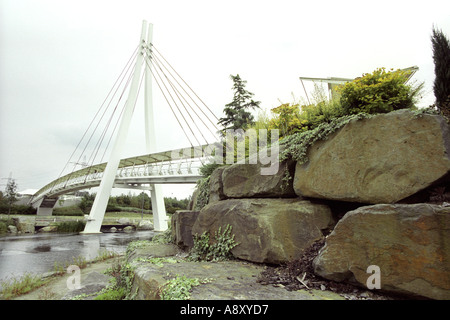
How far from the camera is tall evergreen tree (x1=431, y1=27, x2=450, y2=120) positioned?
3.28m

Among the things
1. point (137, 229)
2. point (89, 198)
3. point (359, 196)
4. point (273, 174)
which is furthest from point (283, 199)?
point (89, 198)

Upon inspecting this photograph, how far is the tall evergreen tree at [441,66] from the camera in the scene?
328cm

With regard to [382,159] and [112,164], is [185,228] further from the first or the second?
[112,164]

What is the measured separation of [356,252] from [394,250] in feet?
1.10

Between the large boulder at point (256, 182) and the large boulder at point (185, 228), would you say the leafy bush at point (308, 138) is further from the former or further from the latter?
the large boulder at point (185, 228)

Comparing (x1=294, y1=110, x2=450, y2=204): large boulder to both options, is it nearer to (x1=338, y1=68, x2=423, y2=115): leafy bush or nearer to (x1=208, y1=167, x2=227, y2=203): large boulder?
(x1=338, y1=68, x2=423, y2=115): leafy bush

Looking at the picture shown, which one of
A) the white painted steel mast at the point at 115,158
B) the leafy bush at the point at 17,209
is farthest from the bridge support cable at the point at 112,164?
the leafy bush at the point at 17,209

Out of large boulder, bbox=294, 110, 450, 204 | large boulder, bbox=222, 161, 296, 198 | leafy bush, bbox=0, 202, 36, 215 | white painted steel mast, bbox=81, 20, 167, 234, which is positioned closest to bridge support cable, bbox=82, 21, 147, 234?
white painted steel mast, bbox=81, 20, 167, 234

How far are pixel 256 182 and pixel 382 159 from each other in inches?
77.4

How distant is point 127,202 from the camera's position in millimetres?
58250

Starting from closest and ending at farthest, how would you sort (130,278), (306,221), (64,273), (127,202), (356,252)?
(356,252)
(306,221)
(130,278)
(64,273)
(127,202)

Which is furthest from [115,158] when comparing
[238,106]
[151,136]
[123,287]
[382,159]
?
[382,159]

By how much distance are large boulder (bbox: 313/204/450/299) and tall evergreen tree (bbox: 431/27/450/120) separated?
1.82m
